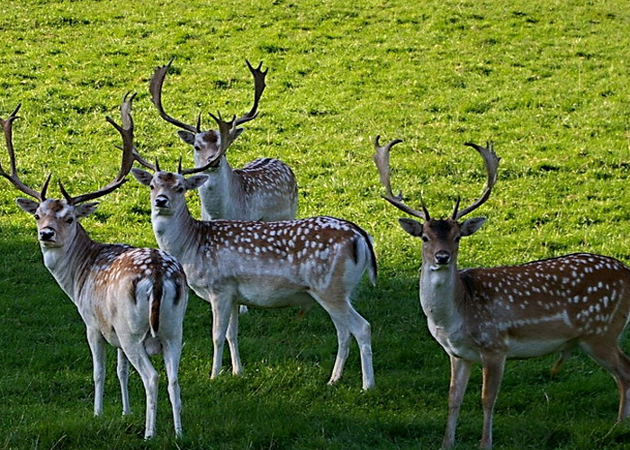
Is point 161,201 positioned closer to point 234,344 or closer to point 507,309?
point 234,344

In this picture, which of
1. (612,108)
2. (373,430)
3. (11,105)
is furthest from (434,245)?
(11,105)

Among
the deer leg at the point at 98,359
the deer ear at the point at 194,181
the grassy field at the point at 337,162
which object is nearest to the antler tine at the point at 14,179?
the deer leg at the point at 98,359

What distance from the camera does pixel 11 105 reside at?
16.4m

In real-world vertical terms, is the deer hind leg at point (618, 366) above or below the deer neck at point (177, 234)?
below

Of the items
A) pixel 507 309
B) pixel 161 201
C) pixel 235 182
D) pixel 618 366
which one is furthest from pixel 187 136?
pixel 618 366

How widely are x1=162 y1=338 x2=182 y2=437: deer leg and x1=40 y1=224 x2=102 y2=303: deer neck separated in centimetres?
96

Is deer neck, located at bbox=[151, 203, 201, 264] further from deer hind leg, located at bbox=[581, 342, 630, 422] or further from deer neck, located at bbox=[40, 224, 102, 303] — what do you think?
deer hind leg, located at bbox=[581, 342, 630, 422]

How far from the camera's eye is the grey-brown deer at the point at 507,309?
7055mm

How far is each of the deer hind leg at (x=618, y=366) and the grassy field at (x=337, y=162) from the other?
0.84 feet

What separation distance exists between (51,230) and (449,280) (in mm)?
2752

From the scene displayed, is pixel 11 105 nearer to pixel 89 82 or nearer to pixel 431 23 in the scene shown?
pixel 89 82

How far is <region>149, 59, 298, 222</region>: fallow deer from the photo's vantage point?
1048 centimetres

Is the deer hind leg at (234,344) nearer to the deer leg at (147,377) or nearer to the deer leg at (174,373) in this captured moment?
the deer leg at (174,373)

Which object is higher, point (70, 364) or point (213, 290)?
point (213, 290)
